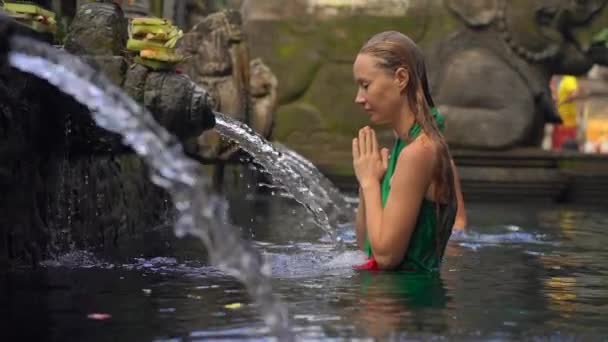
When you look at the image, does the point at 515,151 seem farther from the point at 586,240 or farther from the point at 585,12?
the point at 586,240

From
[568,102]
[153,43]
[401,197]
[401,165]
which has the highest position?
[153,43]

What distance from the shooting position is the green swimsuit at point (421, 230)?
5242mm

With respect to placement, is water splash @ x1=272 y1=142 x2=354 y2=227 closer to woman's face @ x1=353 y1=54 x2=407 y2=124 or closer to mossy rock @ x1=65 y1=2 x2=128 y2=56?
mossy rock @ x1=65 y1=2 x2=128 y2=56

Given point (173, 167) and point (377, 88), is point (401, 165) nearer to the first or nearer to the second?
point (377, 88)

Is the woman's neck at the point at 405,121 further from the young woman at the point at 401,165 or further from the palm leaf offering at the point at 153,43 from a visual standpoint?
the palm leaf offering at the point at 153,43

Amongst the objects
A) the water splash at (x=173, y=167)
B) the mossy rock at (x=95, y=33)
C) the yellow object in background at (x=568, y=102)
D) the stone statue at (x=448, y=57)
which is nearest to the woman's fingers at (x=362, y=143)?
the water splash at (x=173, y=167)

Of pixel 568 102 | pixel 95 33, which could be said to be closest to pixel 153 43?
pixel 95 33

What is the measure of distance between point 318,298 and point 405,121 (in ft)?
2.91

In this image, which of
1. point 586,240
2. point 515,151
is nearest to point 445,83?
point 515,151

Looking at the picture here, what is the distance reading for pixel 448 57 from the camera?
16.2 meters

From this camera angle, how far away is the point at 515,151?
1564 centimetres

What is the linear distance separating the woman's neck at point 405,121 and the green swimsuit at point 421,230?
0.06ft

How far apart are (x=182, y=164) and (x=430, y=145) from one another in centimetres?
119

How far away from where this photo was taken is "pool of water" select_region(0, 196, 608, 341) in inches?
156
